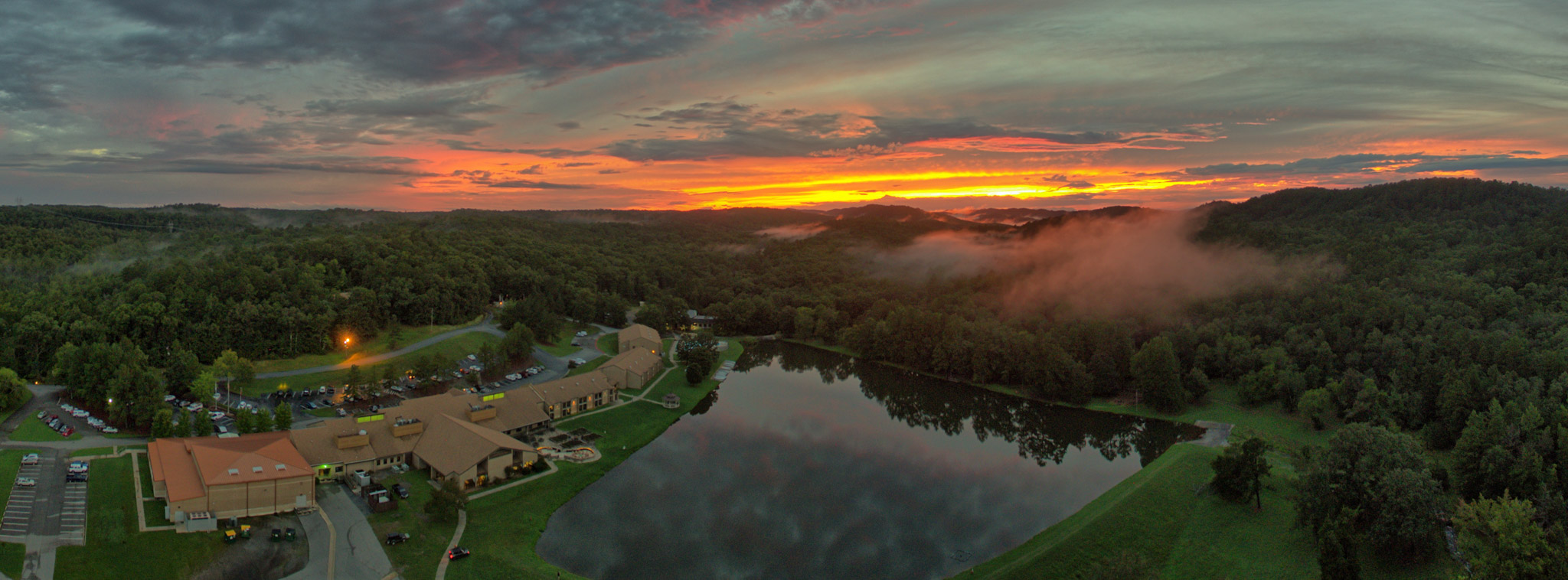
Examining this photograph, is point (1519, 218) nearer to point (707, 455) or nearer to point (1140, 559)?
point (1140, 559)

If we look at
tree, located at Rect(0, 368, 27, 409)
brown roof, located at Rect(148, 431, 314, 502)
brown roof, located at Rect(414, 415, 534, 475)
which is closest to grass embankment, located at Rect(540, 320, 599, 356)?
brown roof, located at Rect(414, 415, 534, 475)

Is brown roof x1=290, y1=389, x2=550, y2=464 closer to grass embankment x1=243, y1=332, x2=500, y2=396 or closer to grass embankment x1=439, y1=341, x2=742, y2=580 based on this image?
grass embankment x1=439, y1=341, x2=742, y2=580

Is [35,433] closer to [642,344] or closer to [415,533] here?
[415,533]

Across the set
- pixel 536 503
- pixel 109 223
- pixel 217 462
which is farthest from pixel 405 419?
pixel 109 223

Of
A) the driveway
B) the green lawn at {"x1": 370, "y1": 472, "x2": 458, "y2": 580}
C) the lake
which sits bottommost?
the lake

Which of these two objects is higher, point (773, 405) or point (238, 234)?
point (238, 234)

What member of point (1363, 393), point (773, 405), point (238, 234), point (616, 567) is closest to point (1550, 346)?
point (1363, 393)
